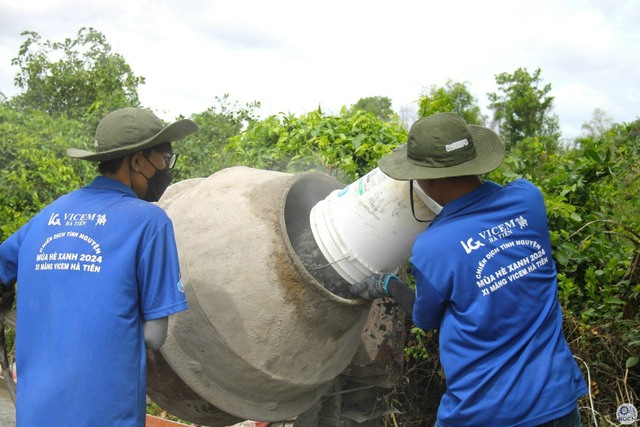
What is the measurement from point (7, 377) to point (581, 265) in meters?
3.32

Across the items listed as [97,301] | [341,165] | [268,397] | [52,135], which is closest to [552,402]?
[268,397]

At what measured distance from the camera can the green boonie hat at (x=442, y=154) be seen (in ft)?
8.76

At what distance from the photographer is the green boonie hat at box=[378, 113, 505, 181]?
105 inches

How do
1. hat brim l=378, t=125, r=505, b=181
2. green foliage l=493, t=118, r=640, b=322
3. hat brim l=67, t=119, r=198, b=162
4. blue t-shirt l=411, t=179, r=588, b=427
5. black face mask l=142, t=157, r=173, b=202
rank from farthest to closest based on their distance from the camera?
green foliage l=493, t=118, r=640, b=322 < black face mask l=142, t=157, r=173, b=202 < hat brim l=67, t=119, r=198, b=162 < hat brim l=378, t=125, r=505, b=181 < blue t-shirt l=411, t=179, r=588, b=427

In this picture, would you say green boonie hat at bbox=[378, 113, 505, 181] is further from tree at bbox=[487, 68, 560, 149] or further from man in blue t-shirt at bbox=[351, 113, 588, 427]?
tree at bbox=[487, 68, 560, 149]

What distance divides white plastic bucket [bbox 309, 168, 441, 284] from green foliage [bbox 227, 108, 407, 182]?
1303mm

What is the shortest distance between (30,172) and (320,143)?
4209mm

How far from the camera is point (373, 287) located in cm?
309

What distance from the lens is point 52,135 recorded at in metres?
8.23

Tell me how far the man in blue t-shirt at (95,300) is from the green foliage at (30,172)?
4.57 m

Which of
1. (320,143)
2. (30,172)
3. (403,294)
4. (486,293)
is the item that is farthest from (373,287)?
(30,172)

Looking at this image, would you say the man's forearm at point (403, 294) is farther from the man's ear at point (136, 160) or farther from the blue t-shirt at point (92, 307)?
the man's ear at point (136, 160)

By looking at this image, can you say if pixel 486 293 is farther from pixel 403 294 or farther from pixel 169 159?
pixel 169 159

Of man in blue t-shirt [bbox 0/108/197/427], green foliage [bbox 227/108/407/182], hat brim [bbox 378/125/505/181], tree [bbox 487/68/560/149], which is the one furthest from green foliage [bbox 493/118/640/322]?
tree [bbox 487/68/560/149]
